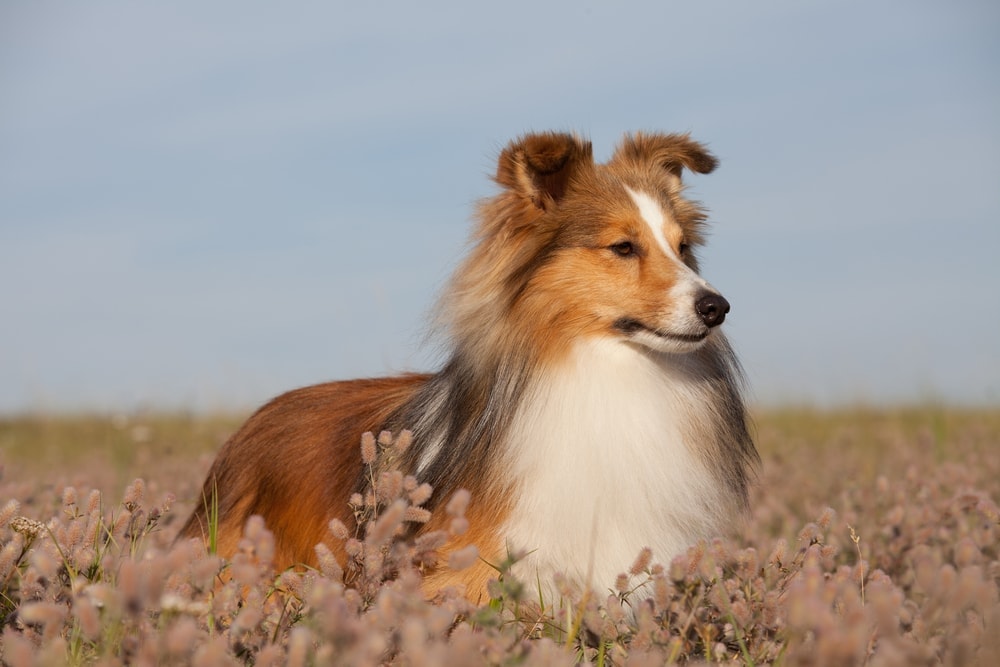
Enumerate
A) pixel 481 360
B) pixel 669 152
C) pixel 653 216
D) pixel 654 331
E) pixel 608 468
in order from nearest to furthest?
pixel 608 468 < pixel 654 331 < pixel 481 360 < pixel 653 216 < pixel 669 152

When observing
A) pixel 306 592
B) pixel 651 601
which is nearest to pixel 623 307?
pixel 651 601

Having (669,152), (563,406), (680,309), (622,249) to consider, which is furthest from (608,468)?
(669,152)

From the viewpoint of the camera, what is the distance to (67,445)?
12117 mm

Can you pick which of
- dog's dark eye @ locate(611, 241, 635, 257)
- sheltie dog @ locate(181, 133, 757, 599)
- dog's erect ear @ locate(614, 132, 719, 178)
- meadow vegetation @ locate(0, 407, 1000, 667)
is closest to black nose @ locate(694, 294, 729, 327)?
sheltie dog @ locate(181, 133, 757, 599)

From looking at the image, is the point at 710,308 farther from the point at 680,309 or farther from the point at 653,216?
the point at 653,216

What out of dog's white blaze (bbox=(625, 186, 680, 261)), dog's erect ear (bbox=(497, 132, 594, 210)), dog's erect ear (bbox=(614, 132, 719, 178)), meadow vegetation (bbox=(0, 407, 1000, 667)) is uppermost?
dog's erect ear (bbox=(614, 132, 719, 178))

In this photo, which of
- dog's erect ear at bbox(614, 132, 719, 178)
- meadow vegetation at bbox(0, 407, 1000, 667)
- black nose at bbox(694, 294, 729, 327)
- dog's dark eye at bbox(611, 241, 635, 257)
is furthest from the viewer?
dog's erect ear at bbox(614, 132, 719, 178)

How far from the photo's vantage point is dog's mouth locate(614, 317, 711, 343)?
4.18 metres

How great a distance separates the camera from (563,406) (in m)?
4.18

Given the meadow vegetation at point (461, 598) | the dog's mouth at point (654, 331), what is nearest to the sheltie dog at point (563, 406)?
the dog's mouth at point (654, 331)

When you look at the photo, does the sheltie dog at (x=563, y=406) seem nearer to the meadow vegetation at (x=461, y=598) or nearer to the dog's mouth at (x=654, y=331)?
the dog's mouth at (x=654, y=331)

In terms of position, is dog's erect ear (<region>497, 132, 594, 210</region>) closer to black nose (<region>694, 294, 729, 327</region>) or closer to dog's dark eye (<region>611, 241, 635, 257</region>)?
dog's dark eye (<region>611, 241, 635, 257</region>)

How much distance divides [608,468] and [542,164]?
1391mm

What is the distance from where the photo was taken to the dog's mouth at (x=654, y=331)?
418 centimetres
